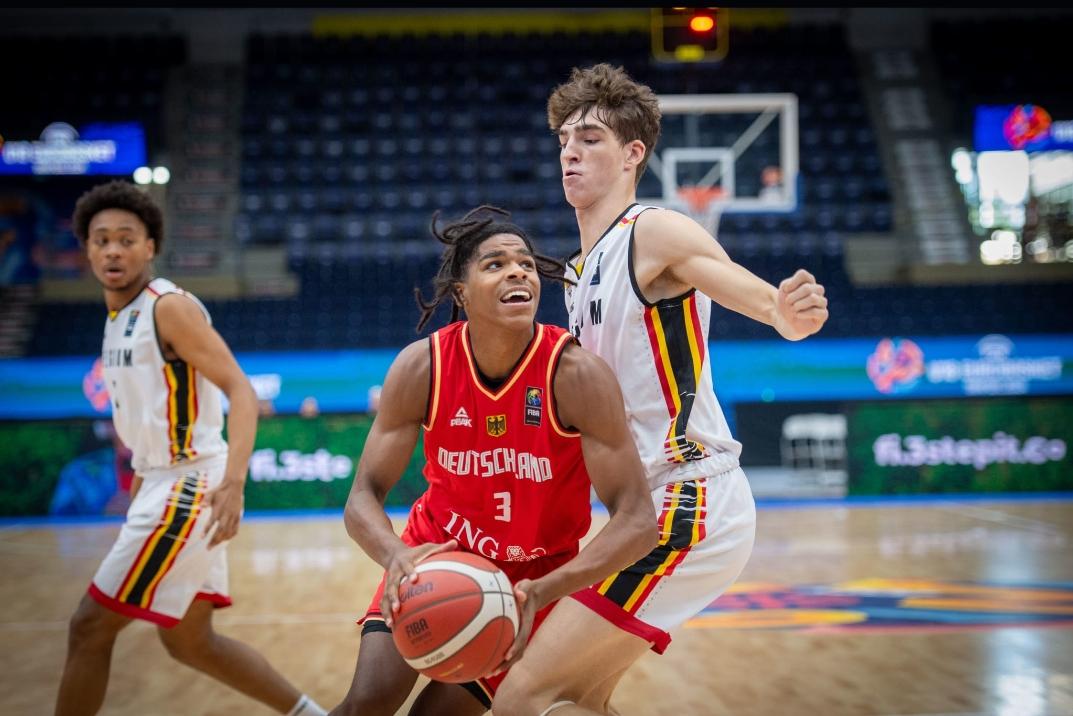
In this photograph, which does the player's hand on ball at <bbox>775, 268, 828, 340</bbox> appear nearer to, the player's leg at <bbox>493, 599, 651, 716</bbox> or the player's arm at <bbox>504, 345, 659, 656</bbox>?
the player's arm at <bbox>504, 345, 659, 656</bbox>

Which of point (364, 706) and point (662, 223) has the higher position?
point (662, 223)

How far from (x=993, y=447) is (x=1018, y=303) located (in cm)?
240

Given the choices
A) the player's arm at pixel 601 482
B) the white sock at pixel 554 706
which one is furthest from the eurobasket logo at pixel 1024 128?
the white sock at pixel 554 706

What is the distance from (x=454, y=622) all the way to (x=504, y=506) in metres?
0.44

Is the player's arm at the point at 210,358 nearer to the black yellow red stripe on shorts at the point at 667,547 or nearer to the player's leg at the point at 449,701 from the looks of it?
the player's leg at the point at 449,701

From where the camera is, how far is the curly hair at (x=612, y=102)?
10.3 feet

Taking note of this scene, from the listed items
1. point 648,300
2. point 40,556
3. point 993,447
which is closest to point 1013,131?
point 993,447

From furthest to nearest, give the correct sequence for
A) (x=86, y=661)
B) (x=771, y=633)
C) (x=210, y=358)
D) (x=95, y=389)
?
(x=95, y=389), (x=771, y=633), (x=210, y=358), (x=86, y=661)

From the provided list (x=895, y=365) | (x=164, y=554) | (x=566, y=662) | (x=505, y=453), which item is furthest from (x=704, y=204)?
(x=566, y=662)

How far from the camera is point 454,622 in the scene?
2.37 metres

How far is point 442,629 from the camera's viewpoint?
→ 2377 millimetres

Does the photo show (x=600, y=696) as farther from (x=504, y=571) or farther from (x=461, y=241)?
(x=461, y=241)

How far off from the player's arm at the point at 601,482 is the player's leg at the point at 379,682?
15.2 inches

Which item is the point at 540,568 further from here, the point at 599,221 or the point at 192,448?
the point at 192,448
